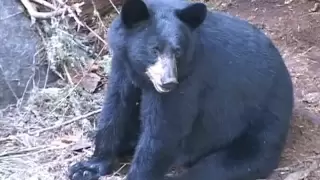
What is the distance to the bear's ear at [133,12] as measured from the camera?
3.81m

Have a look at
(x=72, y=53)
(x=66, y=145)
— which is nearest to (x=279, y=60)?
(x=66, y=145)

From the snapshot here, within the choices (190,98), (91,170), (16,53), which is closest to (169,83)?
(190,98)

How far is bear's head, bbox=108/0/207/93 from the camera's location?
3.77m

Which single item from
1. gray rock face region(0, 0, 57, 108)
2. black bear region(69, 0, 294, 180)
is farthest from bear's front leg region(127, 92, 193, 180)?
gray rock face region(0, 0, 57, 108)

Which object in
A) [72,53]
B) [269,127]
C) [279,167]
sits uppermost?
[72,53]

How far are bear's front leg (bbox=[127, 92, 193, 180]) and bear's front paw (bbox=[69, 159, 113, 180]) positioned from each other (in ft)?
1.37

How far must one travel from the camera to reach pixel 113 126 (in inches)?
178

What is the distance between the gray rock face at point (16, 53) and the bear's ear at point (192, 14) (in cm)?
228

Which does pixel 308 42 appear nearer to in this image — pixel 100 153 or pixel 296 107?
pixel 296 107

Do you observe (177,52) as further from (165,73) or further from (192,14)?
(192,14)

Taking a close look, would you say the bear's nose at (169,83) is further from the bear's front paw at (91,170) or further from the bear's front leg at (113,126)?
the bear's front paw at (91,170)

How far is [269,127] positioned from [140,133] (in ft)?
2.72

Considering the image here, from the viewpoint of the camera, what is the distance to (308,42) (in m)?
6.31

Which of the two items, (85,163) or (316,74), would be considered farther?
(316,74)
